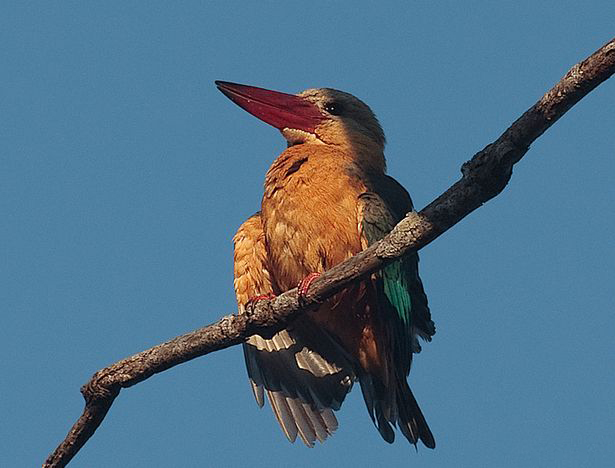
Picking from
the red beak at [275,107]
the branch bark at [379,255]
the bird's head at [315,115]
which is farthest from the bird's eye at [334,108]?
the branch bark at [379,255]

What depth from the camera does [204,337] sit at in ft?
21.1

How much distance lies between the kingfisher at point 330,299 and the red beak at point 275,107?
1.34 ft

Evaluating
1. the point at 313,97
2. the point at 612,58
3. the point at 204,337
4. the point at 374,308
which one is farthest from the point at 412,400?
the point at 612,58

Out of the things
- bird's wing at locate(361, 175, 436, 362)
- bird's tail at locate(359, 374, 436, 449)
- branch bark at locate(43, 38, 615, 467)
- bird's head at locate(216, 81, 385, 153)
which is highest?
bird's head at locate(216, 81, 385, 153)

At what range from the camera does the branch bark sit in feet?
16.4

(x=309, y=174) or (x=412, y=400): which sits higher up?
(x=309, y=174)

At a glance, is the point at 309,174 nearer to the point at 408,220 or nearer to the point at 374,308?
the point at 374,308

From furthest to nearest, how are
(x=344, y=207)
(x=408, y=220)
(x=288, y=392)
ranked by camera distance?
(x=288, y=392) < (x=344, y=207) < (x=408, y=220)

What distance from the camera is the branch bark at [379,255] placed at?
498 centimetres

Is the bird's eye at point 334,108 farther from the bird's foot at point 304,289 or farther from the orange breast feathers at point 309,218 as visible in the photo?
the bird's foot at point 304,289

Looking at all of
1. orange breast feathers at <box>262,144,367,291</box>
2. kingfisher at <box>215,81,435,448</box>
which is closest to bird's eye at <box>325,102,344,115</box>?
kingfisher at <box>215,81,435,448</box>

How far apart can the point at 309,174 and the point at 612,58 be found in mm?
3550

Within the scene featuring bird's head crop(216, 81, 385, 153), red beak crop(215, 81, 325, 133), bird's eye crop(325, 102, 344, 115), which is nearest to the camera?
bird's head crop(216, 81, 385, 153)

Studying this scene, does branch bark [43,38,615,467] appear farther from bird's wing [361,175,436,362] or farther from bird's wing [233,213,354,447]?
bird's wing [233,213,354,447]
